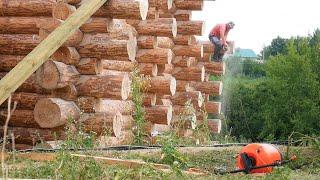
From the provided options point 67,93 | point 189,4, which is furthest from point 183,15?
point 67,93

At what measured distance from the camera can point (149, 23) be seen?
12.7 metres

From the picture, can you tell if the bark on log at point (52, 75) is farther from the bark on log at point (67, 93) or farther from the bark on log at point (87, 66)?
the bark on log at point (87, 66)

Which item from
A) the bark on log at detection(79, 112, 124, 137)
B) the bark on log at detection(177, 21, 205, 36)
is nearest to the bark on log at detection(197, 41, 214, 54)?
the bark on log at detection(177, 21, 205, 36)

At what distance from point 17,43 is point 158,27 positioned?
3.04 metres

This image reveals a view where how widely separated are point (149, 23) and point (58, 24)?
3.38 metres

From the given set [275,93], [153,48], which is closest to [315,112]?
[275,93]

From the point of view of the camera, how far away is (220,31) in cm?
1841

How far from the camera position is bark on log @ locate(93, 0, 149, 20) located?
9.88 metres

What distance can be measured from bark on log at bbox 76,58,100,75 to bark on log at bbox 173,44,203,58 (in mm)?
6524

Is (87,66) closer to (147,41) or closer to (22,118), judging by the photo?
(22,118)

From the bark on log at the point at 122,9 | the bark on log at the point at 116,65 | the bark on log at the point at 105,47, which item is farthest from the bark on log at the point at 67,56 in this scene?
the bark on log at the point at 116,65

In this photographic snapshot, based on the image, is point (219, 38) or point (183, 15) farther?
point (219, 38)

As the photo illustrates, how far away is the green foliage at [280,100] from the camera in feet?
105

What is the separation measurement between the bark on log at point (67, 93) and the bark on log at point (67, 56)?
38cm
